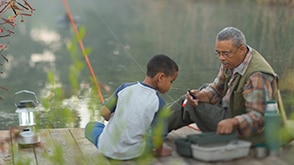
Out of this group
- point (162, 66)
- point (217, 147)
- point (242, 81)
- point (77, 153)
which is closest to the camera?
point (217, 147)

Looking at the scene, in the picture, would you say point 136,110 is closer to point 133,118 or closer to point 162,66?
point 133,118

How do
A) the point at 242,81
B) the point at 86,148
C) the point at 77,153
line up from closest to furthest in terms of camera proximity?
the point at 242,81 < the point at 77,153 < the point at 86,148

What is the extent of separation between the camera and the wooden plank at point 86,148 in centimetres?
418

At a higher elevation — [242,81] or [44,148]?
[242,81]

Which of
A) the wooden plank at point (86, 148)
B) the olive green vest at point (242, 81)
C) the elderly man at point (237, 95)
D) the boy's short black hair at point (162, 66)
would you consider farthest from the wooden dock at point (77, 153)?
the boy's short black hair at point (162, 66)

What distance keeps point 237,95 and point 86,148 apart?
38.9 inches

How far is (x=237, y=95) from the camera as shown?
169 inches

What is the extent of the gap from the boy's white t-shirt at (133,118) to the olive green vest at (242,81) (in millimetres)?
457

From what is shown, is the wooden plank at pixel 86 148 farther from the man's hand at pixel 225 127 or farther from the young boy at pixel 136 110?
the man's hand at pixel 225 127

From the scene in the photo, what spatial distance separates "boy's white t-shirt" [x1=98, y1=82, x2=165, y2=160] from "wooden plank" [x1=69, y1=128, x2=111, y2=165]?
3.9 inches

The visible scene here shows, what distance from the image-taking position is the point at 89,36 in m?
12.4

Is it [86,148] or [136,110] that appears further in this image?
[86,148]

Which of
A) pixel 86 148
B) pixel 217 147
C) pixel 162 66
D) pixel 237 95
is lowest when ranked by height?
pixel 86 148

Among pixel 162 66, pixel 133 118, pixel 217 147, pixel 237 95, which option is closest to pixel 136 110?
pixel 133 118
